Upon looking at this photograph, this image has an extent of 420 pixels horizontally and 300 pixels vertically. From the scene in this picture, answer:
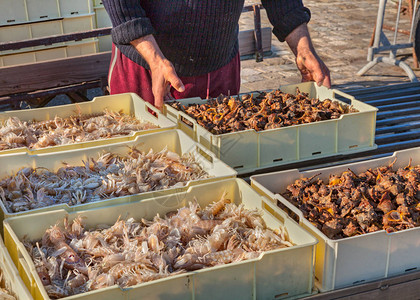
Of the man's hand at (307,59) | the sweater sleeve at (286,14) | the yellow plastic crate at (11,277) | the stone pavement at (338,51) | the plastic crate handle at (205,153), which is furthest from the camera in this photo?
the stone pavement at (338,51)

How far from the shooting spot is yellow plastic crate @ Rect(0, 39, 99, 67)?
5.50 meters

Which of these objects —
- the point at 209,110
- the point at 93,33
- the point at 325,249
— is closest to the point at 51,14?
the point at 93,33

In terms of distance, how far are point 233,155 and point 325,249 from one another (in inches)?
33.7

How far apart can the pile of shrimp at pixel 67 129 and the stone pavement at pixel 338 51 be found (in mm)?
3892

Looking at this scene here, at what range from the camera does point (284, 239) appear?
2.00 m

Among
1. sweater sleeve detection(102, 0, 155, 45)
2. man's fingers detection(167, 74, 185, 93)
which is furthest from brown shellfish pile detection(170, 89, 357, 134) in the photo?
sweater sleeve detection(102, 0, 155, 45)

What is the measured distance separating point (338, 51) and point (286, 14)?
5.63 m

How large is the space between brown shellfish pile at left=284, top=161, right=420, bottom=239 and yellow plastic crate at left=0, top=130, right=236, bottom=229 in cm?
33

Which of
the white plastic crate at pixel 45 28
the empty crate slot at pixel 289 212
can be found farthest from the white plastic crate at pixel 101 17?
the empty crate slot at pixel 289 212

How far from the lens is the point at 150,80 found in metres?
3.49

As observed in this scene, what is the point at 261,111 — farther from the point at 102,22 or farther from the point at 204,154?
→ the point at 102,22

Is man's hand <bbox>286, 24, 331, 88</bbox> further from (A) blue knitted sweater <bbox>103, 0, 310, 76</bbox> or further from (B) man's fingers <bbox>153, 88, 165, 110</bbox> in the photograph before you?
(B) man's fingers <bbox>153, 88, 165, 110</bbox>

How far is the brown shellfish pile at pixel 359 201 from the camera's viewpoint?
2.05 metres

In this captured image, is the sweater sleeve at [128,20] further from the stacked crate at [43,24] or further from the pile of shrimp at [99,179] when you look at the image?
the stacked crate at [43,24]
